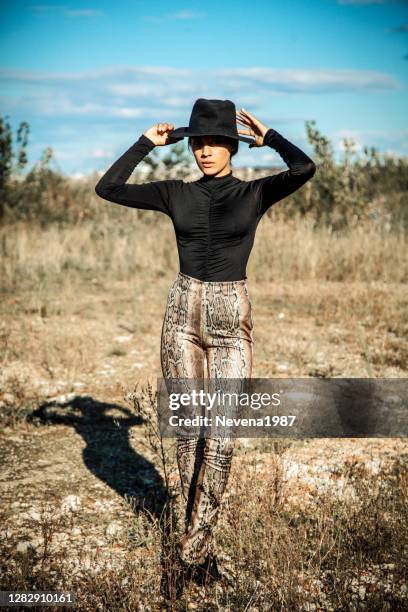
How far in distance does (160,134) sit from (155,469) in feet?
8.19

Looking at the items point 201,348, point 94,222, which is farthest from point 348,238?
point 201,348

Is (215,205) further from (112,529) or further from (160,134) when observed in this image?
(112,529)

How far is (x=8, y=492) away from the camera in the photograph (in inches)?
151

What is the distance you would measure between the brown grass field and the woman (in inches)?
18.5

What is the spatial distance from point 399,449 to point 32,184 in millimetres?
12757

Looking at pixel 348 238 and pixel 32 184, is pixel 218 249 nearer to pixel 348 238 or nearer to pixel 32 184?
pixel 348 238

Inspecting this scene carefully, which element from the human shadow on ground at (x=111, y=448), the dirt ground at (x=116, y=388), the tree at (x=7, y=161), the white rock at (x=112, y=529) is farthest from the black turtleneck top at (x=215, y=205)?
the tree at (x=7, y=161)

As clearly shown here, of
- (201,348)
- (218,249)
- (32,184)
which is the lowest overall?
(201,348)

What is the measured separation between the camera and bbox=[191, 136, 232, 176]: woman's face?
270 centimetres

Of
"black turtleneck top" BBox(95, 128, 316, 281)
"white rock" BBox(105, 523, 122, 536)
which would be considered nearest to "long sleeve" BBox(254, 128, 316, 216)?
"black turtleneck top" BBox(95, 128, 316, 281)

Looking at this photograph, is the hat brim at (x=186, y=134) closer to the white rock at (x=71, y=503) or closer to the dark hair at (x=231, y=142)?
the dark hair at (x=231, y=142)

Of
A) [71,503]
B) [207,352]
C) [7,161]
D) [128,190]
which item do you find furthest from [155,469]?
[7,161]

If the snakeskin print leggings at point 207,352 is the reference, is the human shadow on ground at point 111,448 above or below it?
below

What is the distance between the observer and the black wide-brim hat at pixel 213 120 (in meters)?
2.65
